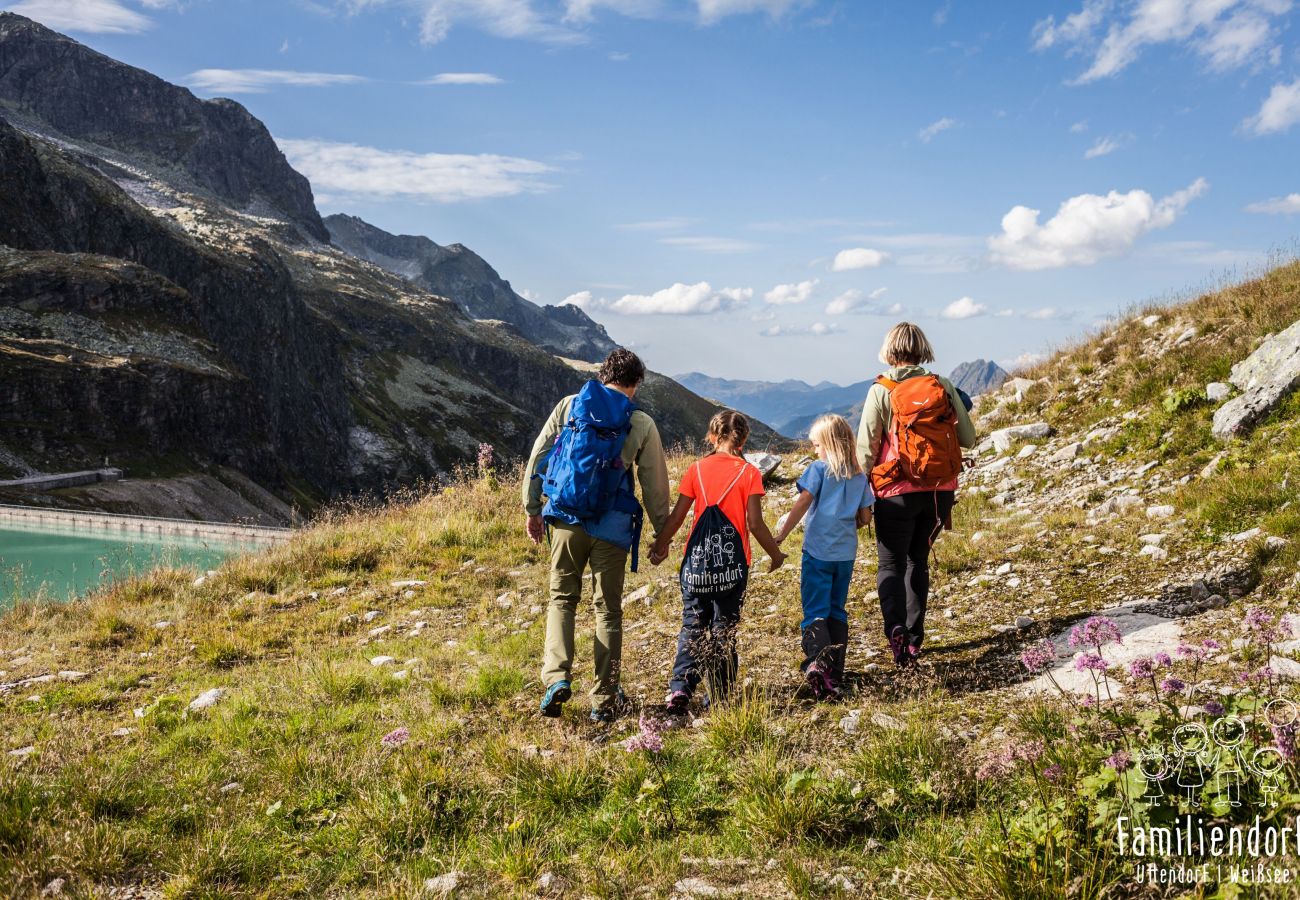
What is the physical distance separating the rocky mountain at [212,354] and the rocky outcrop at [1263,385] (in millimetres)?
36642

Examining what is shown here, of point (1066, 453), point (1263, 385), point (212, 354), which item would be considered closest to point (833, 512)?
point (1263, 385)

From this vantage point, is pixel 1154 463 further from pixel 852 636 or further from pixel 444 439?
pixel 444 439

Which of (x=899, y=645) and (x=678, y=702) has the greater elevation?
(x=899, y=645)

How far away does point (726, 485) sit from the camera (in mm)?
5578

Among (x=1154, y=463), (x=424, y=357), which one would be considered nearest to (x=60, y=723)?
(x=1154, y=463)

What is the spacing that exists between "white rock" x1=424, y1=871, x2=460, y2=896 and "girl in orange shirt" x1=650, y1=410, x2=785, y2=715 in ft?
7.05

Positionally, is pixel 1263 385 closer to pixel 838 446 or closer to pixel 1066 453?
pixel 1066 453

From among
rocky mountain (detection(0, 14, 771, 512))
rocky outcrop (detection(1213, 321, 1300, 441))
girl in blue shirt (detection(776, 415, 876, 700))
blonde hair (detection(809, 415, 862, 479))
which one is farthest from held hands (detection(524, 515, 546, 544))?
rocky mountain (detection(0, 14, 771, 512))

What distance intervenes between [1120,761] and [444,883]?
309 cm

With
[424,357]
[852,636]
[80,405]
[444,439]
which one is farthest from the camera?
[424,357]

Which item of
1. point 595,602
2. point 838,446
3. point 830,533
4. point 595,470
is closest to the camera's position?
point 595,470

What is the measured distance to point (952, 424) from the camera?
19.2 ft

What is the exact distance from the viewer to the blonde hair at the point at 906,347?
19.6 feet

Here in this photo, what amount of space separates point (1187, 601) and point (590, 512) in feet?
16.2
